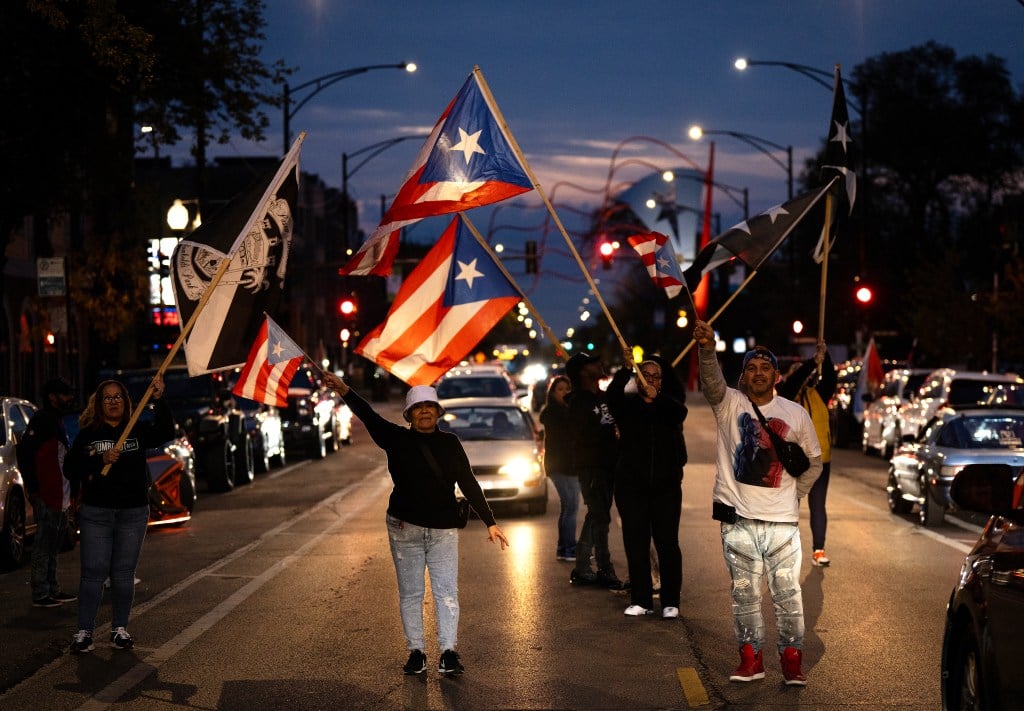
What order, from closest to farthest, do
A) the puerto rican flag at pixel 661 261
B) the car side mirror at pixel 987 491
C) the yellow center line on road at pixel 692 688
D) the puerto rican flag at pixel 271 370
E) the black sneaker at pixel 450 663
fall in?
the car side mirror at pixel 987 491
the yellow center line on road at pixel 692 688
the black sneaker at pixel 450 663
the puerto rican flag at pixel 271 370
the puerto rican flag at pixel 661 261

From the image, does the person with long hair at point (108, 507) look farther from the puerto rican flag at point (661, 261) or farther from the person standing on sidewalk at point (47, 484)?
the puerto rican flag at point (661, 261)

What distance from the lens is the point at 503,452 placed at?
19.6 m

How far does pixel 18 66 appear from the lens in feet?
74.6

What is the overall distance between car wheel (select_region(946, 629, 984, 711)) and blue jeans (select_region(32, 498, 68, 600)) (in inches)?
307

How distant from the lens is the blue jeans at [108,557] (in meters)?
10.3

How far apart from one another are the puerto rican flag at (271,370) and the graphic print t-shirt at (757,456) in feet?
10.1

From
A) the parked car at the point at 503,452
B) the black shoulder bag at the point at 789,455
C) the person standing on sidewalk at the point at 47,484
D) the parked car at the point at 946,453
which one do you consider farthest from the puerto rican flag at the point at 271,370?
the parked car at the point at 946,453

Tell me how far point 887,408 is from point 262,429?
471 inches

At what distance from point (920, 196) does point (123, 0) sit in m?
52.8

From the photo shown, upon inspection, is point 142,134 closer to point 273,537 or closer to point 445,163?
point 273,537

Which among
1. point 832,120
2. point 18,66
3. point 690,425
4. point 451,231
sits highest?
point 18,66

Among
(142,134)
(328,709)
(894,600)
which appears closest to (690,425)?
(142,134)

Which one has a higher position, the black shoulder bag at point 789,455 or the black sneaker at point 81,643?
the black shoulder bag at point 789,455

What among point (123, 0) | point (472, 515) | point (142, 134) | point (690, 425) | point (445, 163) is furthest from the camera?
point (690, 425)
